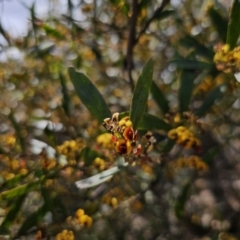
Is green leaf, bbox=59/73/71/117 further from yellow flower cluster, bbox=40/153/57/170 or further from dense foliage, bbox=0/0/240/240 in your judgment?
yellow flower cluster, bbox=40/153/57/170

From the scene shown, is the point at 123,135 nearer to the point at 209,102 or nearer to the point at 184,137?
the point at 184,137

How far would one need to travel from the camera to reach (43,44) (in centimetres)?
222

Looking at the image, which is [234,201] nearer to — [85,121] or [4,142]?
[85,121]

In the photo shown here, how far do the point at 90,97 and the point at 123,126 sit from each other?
202 millimetres

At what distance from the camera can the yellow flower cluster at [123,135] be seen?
1.16m

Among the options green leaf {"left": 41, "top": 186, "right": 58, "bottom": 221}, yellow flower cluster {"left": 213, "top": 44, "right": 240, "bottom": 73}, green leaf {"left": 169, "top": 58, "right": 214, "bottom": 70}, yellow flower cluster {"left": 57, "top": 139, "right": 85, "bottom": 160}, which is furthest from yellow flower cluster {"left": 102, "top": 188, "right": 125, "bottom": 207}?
yellow flower cluster {"left": 213, "top": 44, "right": 240, "bottom": 73}

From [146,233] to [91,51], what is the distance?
0.89 m

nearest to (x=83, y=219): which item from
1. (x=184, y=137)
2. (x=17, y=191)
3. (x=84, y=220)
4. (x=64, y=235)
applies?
A: (x=84, y=220)

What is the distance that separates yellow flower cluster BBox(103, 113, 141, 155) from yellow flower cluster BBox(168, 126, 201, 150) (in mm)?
300

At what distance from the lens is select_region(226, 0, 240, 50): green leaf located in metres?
1.29

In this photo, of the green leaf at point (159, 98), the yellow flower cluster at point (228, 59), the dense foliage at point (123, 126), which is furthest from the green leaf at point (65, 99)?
the yellow flower cluster at point (228, 59)

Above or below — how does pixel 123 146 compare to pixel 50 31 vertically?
below

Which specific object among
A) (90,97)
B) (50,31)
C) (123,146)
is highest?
(50,31)

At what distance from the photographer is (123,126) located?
116 centimetres
